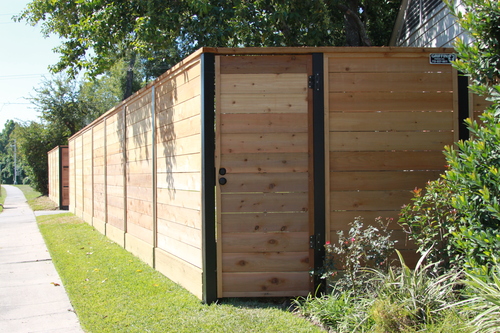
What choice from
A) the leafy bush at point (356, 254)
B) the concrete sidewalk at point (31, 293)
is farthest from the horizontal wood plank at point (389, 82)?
the concrete sidewalk at point (31, 293)

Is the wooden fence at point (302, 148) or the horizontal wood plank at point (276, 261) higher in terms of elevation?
the wooden fence at point (302, 148)

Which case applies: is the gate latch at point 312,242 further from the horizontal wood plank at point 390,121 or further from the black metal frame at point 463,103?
the black metal frame at point 463,103

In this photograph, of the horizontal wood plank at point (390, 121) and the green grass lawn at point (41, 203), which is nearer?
the horizontal wood plank at point (390, 121)

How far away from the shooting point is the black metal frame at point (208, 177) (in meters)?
4.87

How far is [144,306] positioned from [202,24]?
6258 millimetres

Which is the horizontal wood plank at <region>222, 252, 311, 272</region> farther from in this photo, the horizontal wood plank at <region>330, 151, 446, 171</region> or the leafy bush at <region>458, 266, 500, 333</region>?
the leafy bush at <region>458, 266, 500, 333</region>

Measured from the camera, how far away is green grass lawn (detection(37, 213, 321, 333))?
424 cm

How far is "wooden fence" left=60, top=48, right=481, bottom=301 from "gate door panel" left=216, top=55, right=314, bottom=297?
1 cm

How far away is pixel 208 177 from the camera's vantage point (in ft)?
16.0

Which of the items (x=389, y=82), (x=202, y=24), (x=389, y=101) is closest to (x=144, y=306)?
(x=389, y=101)

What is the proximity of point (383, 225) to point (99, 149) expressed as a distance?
7783 mm

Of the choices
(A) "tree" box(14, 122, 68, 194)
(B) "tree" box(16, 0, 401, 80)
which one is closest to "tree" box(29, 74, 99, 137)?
(A) "tree" box(14, 122, 68, 194)

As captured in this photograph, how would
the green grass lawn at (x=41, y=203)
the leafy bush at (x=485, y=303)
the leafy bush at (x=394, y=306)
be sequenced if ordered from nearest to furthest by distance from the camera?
1. the leafy bush at (x=485, y=303)
2. the leafy bush at (x=394, y=306)
3. the green grass lawn at (x=41, y=203)

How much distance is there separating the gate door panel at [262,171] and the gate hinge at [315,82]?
0.17 ft
